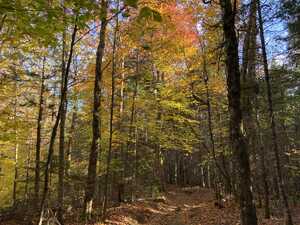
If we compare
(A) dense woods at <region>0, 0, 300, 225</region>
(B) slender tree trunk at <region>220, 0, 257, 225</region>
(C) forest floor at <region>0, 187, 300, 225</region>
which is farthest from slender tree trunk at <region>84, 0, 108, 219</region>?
(B) slender tree trunk at <region>220, 0, 257, 225</region>

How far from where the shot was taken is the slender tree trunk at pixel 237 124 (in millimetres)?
6547

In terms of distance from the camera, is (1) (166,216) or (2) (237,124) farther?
(1) (166,216)

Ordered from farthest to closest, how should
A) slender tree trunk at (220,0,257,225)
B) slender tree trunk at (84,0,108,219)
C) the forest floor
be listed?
1. the forest floor
2. slender tree trunk at (84,0,108,219)
3. slender tree trunk at (220,0,257,225)

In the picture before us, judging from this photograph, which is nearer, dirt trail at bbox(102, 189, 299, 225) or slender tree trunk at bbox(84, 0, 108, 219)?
slender tree trunk at bbox(84, 0, 108, 219)

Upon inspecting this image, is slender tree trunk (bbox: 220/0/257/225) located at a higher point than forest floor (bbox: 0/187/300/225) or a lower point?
higher

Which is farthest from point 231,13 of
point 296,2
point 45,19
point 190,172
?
point 190,172

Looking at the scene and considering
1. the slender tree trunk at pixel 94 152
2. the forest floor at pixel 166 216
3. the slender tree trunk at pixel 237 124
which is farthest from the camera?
the forest floor at pixel 166 216

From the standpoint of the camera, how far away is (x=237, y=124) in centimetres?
679

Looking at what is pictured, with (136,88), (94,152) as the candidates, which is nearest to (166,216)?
(94,152)

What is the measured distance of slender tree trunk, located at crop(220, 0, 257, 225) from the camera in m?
6.55

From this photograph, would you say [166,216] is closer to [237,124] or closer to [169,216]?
[169,216]

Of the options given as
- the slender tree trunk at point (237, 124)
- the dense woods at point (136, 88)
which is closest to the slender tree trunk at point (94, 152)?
the dense woods at point (136, 88)

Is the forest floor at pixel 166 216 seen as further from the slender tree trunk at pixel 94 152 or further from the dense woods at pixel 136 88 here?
the slender tree trunk at pixel 94 152

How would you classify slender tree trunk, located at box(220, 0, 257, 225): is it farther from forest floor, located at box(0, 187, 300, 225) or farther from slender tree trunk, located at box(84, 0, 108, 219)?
forest floor, located at box(0, 187, 300, 225)
